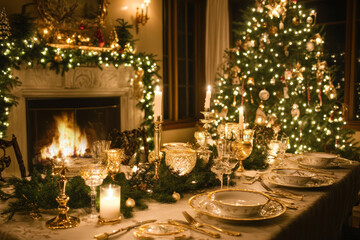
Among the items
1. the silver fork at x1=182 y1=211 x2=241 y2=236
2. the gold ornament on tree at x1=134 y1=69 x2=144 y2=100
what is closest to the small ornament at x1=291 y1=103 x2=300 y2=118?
the gold ornament on tree at x1=134 y1=69 x2=144 y2=100

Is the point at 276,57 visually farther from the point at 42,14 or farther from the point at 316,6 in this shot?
the point at 42,14

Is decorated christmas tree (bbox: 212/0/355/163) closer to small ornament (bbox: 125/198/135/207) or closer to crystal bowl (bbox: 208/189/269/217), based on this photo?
crystal bowl (bbox: 208/189/269/217)

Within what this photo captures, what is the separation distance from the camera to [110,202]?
121 cm

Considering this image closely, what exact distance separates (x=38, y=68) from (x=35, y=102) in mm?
377

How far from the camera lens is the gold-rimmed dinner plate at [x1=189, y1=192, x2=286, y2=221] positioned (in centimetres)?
121

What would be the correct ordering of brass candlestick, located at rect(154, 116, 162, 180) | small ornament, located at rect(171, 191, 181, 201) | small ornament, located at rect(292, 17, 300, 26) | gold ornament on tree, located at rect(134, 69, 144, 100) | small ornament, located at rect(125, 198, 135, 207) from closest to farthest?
1. small ornament, located at rect(125, 198, 135, 207)
2. small ornament, located at rect(171, 191, 181, 201)
3. brass candlestick, located at rect(154, 116, 162, 180)
4. small ornament, located at rect(292, 17, 300, 26)
5. gold ornament on tree, located at rect(134, 69, 144, 100)

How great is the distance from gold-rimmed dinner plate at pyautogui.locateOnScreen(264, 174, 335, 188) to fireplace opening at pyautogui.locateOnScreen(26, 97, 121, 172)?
234 cm

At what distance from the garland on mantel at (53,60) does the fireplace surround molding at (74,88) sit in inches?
2.8

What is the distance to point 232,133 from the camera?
2176 mm

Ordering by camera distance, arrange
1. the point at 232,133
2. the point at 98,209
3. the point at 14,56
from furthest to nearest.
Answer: the point at 14,56 < the point at 232,133 < the point at 98,209

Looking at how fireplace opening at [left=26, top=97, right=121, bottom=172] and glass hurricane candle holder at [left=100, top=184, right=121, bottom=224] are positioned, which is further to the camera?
fireplace opening at [left=26, top=97, right=121, bottom=172]

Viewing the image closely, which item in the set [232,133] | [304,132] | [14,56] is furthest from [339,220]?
[14,56]

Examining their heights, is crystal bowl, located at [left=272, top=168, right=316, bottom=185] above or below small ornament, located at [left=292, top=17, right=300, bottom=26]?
below

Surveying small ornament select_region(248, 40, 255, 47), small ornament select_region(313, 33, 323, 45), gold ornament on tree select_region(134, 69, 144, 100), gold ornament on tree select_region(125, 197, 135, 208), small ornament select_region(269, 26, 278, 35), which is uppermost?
small ornament select_region(269, 26, 278, 35)
